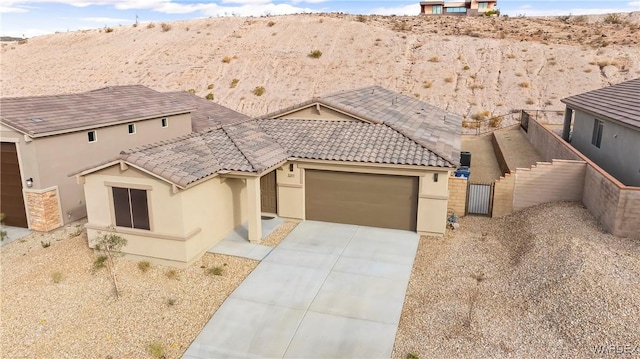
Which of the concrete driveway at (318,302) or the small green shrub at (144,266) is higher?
the small green shrub at (144,266)

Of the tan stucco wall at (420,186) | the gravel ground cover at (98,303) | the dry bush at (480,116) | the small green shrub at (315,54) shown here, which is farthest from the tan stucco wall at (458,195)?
the small green shrub at (315,54)

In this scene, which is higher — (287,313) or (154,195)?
(154,195)

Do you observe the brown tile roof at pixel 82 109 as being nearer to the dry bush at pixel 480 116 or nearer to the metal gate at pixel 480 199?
the metal gate at pixel 480 199

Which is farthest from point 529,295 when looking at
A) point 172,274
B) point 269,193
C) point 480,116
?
point 480,116

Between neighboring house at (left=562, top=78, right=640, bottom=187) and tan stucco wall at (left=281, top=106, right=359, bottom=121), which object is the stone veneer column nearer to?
tan stucco wall at (left=281, top=106, right=359, bottom=121)

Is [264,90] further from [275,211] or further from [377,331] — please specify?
[377,331]

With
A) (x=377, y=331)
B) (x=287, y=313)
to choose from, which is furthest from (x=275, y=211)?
(x=377, y=331)

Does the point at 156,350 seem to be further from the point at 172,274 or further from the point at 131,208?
the point at 131,208
